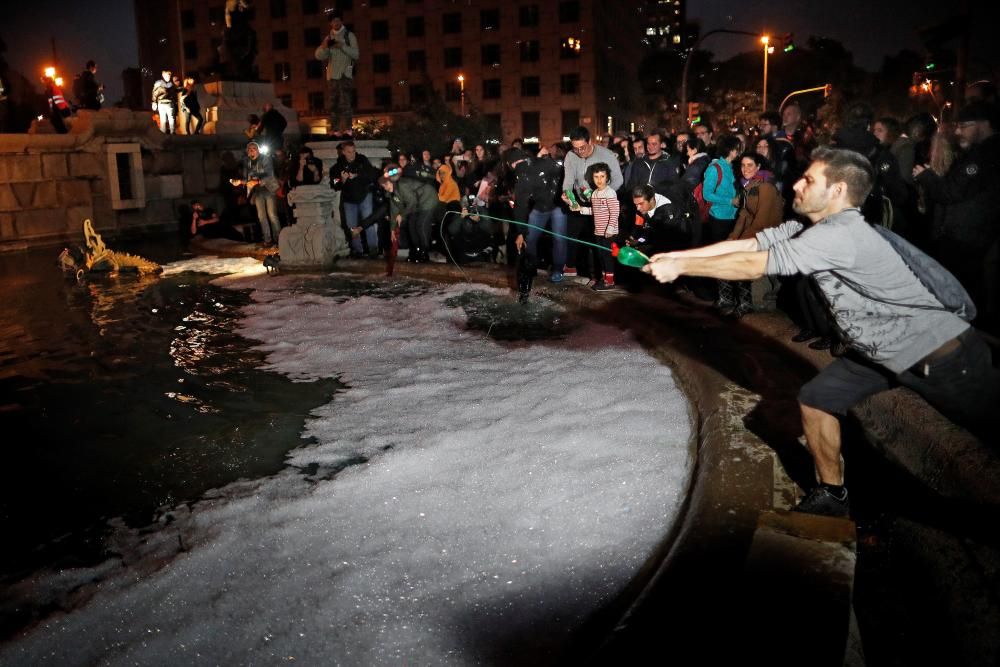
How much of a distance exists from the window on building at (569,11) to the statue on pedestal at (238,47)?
46.6 m

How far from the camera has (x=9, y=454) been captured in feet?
17.9

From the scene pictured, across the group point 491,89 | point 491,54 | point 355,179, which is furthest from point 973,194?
point 491,54

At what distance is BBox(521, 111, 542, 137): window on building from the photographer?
67.6 metres

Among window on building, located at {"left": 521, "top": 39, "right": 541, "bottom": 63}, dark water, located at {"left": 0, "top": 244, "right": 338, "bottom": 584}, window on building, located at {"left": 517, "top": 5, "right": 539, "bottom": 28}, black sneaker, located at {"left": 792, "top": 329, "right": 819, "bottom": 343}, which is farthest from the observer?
window on building, located at {"left": 521, "top": 39, "right": 541, "bottom": 63}

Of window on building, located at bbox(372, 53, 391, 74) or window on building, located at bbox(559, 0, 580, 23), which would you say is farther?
window on building, located at bbox(372, 53, 391, 74)

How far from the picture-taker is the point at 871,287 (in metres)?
3.54

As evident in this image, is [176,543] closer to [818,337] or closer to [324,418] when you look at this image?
[324,418]

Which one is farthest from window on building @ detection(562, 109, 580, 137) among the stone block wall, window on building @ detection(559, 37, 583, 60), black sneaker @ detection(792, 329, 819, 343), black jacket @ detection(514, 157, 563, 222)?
black sneaker @ detection(792, 329, 819, 343)

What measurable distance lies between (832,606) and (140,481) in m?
4.16

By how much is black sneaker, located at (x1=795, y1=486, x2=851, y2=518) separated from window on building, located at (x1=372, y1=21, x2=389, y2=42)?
238 ft

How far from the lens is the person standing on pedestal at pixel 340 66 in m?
16.8

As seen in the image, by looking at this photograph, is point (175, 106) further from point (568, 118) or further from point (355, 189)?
point (568, 118)

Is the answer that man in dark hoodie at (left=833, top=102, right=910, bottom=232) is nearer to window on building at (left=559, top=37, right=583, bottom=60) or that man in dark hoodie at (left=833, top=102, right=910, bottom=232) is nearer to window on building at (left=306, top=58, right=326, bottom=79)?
window on building at (left=559, top=37, right=583, bottom=60)

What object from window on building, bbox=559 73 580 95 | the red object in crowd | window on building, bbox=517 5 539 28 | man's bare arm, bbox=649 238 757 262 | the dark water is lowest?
the dark water
